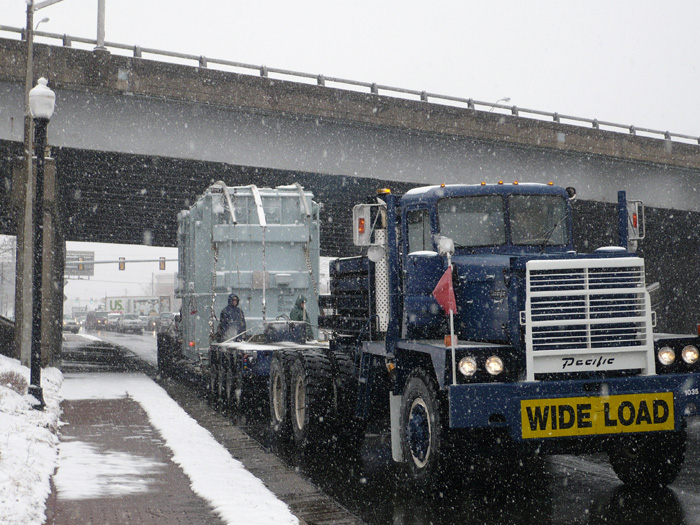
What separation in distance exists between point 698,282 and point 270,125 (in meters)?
28.7

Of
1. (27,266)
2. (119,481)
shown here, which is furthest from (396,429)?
(27,266)

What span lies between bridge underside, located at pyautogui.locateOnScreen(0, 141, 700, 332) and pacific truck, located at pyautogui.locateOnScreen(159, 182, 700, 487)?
56.5 feet

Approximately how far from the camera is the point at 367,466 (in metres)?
9.90

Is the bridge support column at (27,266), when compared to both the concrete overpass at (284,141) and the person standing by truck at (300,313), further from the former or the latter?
the person standing by truck at (300,313)

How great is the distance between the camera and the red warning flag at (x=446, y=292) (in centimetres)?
777

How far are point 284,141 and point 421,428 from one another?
19332 mm

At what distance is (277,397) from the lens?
1259 centimetres

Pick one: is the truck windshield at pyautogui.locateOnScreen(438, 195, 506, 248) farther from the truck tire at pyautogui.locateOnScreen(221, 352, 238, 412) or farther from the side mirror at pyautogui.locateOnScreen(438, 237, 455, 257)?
the truck tire at pyautogui.locateOnScreen(221, 352, 238, 412)

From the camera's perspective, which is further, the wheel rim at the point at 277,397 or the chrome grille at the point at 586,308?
the wheel rim at the point at 277,397

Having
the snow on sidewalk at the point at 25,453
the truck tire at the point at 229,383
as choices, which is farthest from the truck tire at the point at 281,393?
the snow on sidewalk at the point at 25,453

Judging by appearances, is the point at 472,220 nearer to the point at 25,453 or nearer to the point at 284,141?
the point at 25,453

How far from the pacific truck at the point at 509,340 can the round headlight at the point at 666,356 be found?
0.5 inches

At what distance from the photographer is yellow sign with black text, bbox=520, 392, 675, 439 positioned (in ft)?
23.9

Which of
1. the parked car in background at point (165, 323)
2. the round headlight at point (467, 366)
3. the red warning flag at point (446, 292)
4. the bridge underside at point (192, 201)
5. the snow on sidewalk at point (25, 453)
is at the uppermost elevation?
the bridge underside at point (192, 201)
